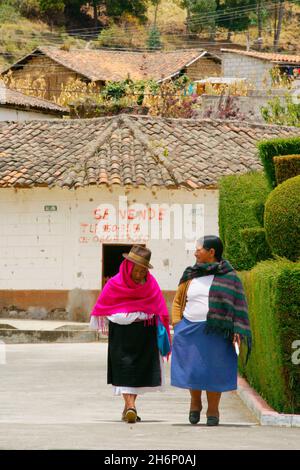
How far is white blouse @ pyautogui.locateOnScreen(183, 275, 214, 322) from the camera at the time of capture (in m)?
12.6

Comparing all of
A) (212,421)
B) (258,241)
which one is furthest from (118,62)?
(212,421)

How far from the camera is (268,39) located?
4190 inches

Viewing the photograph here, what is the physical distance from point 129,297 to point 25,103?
3644 cm

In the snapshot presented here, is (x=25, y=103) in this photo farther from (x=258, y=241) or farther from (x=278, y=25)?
(x=278, y=25)

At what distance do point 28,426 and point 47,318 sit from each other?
70.6 ft

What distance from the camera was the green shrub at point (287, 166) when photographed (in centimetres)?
1755

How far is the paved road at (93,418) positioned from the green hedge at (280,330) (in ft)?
1.42

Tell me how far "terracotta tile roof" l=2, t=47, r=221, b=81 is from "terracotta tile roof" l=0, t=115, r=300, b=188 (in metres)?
30.6

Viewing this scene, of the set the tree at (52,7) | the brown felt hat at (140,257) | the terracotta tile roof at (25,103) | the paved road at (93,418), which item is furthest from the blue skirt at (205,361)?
the tree at (52,7)

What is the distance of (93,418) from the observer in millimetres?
13289

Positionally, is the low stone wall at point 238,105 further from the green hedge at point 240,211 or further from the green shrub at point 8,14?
the green shrub at point 8,14

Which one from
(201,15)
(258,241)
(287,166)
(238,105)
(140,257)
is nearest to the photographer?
(140,257)

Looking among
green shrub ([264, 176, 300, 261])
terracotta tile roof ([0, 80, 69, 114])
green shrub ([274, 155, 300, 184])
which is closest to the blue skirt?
green shrub ([264, 176, 300, 261])
